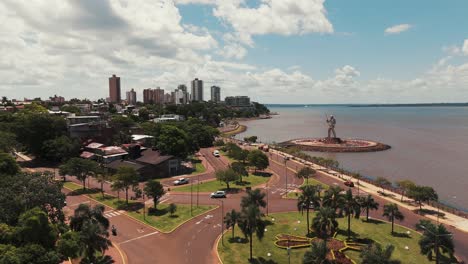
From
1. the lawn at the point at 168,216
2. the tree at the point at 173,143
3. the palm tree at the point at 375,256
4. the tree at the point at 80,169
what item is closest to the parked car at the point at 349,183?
the lawn at the point at 168,216

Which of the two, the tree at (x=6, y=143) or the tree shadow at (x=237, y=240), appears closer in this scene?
the tree shadow at (x=237, y=240)

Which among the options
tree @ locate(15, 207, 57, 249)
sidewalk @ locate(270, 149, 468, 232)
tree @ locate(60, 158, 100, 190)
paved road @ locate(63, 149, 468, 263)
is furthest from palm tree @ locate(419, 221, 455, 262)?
tree @ locate(60, 158, 100, 190)

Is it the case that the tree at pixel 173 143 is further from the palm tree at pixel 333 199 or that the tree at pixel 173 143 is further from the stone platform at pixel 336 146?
the stone platform at pixel 336 146

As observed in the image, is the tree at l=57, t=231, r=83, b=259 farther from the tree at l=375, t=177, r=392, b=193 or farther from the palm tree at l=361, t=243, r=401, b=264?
the tree at l=375, t=177, r=392, b=193

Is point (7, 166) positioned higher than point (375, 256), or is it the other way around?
point (7, 166)

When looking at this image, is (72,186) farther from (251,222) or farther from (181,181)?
(251,222)

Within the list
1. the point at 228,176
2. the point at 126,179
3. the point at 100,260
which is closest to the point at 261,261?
the point at 100,260

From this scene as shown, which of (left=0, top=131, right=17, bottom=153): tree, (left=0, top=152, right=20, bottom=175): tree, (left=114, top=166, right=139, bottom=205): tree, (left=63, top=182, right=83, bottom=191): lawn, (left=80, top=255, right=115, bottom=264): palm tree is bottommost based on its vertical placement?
(left=80, top=255, right=115, bottom=264): palm tree
